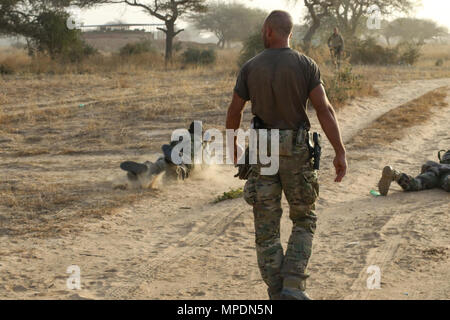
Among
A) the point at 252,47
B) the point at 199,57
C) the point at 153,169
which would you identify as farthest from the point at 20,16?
the point at 153,169

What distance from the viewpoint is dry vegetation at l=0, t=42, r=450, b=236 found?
570cm

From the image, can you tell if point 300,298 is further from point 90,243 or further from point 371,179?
point 371,179

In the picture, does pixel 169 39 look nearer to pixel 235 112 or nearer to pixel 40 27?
pixel 40 27

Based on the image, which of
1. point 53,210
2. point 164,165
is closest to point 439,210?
point 164,165

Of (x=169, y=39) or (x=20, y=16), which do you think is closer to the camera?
(x=20, y=16)

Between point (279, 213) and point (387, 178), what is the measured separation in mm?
2781

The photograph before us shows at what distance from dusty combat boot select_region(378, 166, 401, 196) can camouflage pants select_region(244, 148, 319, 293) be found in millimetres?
2633

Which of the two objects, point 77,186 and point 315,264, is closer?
point 315,264

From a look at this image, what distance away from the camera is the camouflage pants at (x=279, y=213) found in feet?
10.6

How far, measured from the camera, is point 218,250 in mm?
4445

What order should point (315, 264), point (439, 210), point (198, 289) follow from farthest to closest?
point (439, 210) → point (315, 264) → point (198, 289)

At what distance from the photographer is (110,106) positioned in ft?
37.8

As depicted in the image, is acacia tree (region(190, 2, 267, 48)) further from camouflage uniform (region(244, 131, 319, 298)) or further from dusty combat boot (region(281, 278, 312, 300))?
dusty combat boot (region(281, 278, 312, 300))

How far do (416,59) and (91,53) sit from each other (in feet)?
44.1
